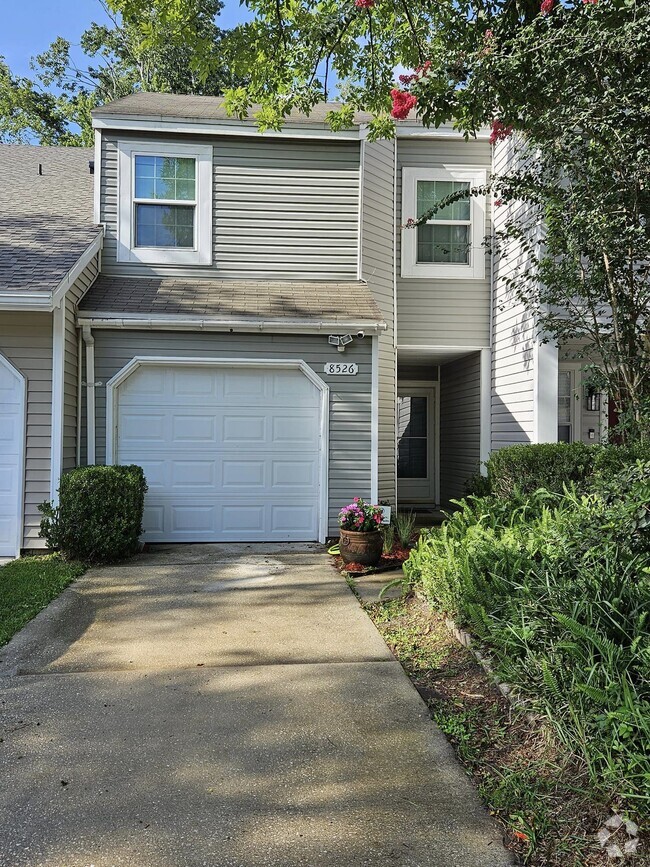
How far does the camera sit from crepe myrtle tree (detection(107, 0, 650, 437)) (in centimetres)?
393

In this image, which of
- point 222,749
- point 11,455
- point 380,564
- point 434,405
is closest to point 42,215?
point 11,455

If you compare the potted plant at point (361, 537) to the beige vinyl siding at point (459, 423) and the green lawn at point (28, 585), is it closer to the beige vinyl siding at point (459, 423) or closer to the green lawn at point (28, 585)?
the green lawn at point (28, 585)

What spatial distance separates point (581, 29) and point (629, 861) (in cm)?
460

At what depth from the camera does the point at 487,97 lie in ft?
14.3

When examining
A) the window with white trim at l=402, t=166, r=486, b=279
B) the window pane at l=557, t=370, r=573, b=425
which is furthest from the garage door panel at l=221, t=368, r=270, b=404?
the window pane at l=557, t=370, r=573, b=425

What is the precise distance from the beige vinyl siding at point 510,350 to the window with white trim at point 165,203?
4.17 meters

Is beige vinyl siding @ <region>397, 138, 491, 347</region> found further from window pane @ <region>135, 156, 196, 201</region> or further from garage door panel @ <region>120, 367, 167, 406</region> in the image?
garage door panel @ <region>120, 367, 167, 406</region>

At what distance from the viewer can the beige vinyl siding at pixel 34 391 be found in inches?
256

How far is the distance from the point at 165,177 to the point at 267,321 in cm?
283

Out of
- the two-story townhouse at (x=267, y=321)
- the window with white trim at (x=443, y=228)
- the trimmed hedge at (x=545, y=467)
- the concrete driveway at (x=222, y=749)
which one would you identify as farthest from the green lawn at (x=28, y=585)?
the window with white trim at (x=443, y=228)

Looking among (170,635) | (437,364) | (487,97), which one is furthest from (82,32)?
(170,635)

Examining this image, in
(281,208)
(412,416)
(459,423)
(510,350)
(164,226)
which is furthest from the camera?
(412,416)

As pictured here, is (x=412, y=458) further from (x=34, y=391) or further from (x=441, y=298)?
(x=34, y=391)

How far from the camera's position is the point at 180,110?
8.19 meters
